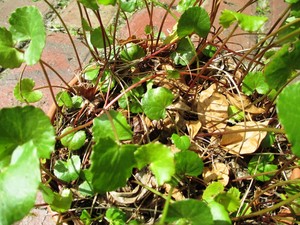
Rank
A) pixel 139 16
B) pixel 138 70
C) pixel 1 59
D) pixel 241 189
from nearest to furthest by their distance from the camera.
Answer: pixel 1 59 → pixel 241 189 → pixel 138 70 → pixel 139 16

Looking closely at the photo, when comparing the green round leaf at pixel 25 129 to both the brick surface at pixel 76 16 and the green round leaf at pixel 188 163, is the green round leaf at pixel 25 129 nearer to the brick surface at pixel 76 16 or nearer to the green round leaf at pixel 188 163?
the green round leaf at pixel 188 163

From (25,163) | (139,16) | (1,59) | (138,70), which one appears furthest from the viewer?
(139,16)

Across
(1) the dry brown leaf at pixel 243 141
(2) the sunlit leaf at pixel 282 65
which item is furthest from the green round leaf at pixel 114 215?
(2) the sunlit leaf at pixel 282 65

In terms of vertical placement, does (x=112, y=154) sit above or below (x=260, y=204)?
above

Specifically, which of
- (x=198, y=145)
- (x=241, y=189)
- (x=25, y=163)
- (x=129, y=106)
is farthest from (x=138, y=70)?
(x=25, y=163)

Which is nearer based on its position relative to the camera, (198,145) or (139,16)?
(198,145)

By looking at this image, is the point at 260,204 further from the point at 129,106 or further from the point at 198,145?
the point at 129,106

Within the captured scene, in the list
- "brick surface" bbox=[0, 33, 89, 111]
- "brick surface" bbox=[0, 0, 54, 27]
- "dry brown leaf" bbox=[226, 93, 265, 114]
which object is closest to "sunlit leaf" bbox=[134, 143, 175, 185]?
"dry brown leaf" bbox=[226, 93, 265, 114]

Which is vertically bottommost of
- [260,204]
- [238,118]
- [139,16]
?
[260,204]
